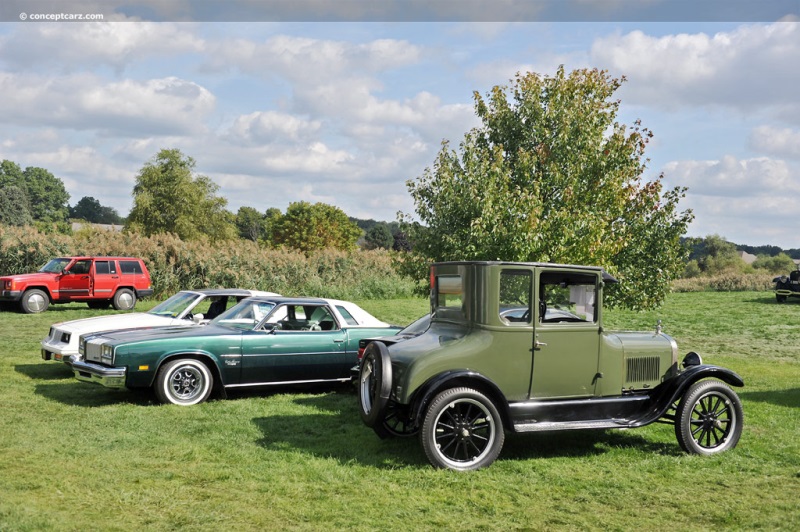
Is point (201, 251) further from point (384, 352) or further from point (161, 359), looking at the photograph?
point (384, 352)

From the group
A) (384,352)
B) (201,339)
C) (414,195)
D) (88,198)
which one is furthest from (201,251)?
(88,198)

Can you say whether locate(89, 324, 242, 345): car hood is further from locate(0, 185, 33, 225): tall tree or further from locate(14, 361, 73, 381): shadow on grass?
locate(0, 185, 33, 225): tall tree

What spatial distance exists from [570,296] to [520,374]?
3.46 ft

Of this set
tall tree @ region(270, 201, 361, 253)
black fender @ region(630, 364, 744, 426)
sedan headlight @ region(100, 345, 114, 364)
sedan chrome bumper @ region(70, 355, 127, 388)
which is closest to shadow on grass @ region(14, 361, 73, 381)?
sedan chrome bumper @ region(70, 355, 127, 388)

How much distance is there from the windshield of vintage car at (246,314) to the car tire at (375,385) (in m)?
3.80

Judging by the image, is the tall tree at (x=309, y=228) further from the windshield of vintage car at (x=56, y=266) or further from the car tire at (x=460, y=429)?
the car tire at (x=460, y=429)

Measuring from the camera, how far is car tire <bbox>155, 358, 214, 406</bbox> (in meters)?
9.79

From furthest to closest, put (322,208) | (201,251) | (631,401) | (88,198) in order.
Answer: (88,198) < (322,208) < (201,251) < (631,401)

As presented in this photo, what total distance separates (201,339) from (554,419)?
5.04m

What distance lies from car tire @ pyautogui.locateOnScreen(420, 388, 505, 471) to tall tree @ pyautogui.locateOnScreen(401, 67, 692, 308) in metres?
10.5

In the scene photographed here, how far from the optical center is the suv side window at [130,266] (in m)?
25.5

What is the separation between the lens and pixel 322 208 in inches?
3374

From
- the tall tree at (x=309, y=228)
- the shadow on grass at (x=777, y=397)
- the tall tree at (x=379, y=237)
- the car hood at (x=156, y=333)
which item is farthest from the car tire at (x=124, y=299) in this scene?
the tall tree at (x=379, y=237)

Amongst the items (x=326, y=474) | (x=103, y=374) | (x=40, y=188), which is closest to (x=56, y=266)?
(x=103, y=374)
